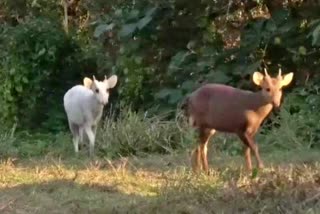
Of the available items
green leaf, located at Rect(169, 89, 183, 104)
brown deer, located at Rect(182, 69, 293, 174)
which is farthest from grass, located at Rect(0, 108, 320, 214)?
green leaf, located at Rect(169, 89, 183, 104)

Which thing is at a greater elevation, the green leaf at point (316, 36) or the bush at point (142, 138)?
the green leaf at point (316, 36)

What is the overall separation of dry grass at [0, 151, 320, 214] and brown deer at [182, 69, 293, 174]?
277 mm

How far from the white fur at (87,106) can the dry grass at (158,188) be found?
6.16 ft

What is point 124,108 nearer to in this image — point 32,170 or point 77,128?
point 77,128

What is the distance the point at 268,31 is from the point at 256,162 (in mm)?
4408

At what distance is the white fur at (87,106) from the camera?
41.4ft

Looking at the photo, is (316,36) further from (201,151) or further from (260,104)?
(201,151)

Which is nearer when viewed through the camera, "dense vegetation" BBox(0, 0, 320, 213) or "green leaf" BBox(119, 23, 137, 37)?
"dense vegetation" BBox(0, 0, 320, 213)

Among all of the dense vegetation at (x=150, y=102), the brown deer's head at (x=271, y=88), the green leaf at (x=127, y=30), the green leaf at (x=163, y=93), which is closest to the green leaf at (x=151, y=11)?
the dense vegetation at (x=150, y=102)

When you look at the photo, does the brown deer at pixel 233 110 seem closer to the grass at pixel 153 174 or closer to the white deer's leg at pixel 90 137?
the grass at pixel 153 174

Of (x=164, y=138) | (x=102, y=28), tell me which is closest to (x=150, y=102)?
(x=102, y=28)

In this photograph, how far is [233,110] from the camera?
30.2 feet

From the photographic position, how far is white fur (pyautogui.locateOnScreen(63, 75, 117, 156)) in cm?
1262

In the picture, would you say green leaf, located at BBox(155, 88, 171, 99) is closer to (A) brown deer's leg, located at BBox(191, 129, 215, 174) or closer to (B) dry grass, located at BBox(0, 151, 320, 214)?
(B) dry grass, located at BBox(0, 151, 320, 214)
